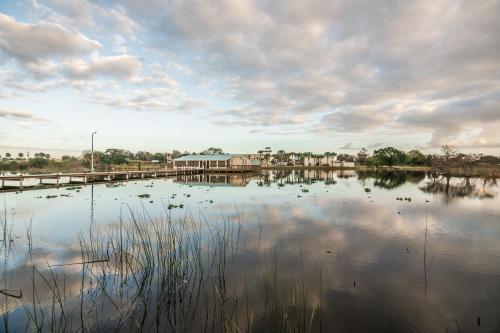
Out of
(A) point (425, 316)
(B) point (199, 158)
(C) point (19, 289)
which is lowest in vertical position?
(A) point (425, 316)

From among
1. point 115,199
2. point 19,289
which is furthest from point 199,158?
point 19,289

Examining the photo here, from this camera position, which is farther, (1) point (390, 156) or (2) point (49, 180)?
(1) point (390, 156)

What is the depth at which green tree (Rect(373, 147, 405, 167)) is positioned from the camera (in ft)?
323

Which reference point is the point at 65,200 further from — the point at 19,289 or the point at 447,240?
the point at 447,240

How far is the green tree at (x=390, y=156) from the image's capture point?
3878 inches

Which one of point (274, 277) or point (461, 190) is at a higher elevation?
point (461, 190)

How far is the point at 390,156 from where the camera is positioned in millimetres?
97375

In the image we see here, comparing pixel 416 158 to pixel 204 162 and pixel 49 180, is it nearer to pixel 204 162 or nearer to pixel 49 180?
pixel 204 162

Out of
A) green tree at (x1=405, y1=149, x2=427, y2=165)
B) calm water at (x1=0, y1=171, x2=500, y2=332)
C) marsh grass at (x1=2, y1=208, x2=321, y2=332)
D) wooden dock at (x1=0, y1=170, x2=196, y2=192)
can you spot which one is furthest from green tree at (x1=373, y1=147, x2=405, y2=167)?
marsh grass at (x1=2, y1=208, x2=321, y2=332)

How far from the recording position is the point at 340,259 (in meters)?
9.85

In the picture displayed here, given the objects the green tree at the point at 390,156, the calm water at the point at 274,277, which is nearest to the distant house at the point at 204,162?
the calm water at the point at 274,277

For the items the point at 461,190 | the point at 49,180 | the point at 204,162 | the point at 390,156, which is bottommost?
the point at 461,190

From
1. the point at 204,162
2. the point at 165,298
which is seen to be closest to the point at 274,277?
the point at 165,298

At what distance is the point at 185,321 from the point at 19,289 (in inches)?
189
